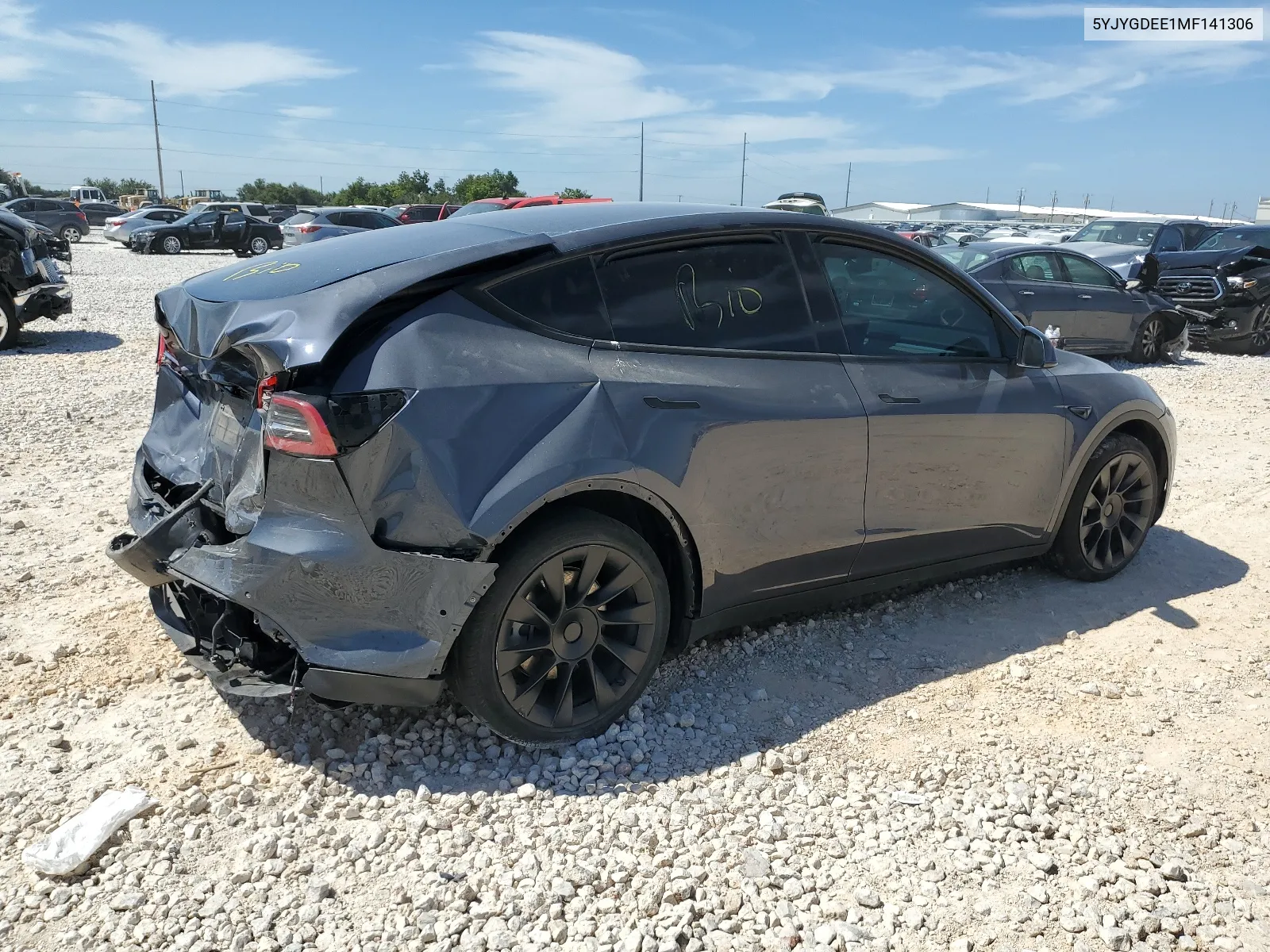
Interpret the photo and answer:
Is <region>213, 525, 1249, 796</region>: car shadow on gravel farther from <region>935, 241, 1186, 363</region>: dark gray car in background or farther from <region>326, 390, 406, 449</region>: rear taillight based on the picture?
<region>935, 241, 1186, 363</region>: dark gray car in background

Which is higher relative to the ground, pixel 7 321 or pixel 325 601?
pixel 325 601

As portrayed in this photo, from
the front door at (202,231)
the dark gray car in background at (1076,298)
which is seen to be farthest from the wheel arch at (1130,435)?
the front door at (202,231)

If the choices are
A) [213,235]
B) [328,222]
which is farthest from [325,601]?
[213,235]

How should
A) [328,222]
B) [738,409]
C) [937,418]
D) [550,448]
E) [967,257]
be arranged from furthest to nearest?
A: [328,222] < [967,257] < [937,418] < [738,409] < [550,448]

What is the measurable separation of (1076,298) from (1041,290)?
1.98 ft

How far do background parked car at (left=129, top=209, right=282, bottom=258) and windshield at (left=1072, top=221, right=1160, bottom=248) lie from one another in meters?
22.6

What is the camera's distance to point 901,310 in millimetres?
4129

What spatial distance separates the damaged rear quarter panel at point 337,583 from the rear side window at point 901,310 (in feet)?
6.10

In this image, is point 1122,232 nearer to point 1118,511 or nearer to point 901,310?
point 1118,511

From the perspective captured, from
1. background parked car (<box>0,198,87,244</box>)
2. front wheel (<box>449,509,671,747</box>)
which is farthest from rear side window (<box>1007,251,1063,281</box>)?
background parked car (<box>0,198,87,244</box>)

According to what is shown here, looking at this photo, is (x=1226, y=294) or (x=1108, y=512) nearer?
(x=1108, y=512)

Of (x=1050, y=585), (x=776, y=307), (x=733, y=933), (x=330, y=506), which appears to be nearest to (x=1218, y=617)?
(x=1050, y=585)

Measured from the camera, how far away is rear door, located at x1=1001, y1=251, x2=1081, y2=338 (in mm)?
11562

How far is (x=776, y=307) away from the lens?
3.71 meters
